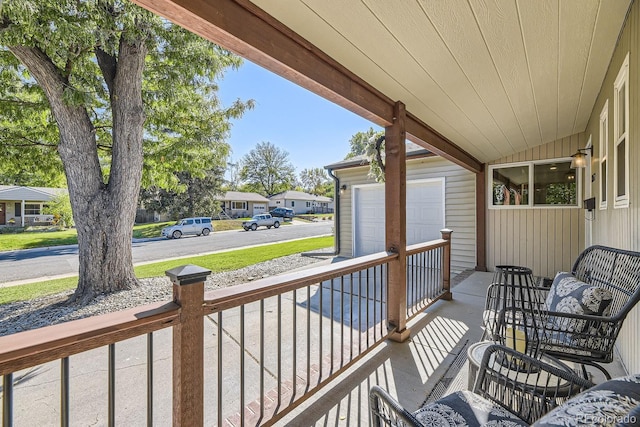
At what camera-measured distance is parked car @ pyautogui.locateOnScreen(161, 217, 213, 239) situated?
16.4m

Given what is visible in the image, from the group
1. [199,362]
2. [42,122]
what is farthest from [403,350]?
[42,122]

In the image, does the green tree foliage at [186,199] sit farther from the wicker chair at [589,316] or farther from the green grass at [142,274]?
the wicker chair at [589,316]

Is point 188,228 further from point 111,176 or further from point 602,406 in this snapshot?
point 602,406

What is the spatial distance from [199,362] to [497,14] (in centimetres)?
250

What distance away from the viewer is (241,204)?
31.4 meters

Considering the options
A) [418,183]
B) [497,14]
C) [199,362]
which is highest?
[497,14]

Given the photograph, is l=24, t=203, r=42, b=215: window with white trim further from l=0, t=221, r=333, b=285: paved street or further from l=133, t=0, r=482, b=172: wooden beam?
l=133, t=0, r=482, b=172: wooden beam

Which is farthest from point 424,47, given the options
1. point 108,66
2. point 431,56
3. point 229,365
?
point 108,66

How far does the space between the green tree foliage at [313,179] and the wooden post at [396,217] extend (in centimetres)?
4442

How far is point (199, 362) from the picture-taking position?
1344 millimetres

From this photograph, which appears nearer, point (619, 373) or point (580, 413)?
point (580, 413)

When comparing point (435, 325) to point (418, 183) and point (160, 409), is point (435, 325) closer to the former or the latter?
point (160, 409)

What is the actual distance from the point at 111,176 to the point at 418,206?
6.77 meters

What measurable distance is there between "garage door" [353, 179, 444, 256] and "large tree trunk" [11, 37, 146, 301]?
5.47 meters
